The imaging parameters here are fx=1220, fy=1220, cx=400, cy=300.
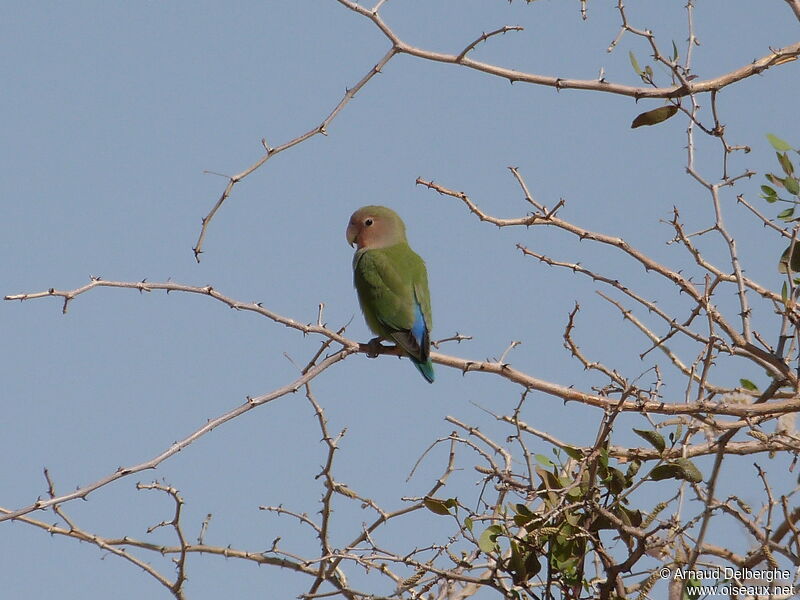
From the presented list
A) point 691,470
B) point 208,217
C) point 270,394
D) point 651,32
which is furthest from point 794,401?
point 208,217

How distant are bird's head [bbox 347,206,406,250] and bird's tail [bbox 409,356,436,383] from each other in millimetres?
1378

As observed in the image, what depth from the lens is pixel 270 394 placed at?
15.6ft

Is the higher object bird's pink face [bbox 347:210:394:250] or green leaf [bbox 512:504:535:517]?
bird's pink face [bbox 347:210:394:250]

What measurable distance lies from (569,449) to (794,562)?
930mm

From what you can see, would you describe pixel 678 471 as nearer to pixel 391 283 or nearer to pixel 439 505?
pixel 439 505

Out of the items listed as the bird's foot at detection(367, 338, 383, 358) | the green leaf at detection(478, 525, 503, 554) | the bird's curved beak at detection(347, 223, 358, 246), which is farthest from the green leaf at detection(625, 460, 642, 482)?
the bird's curved beak at detection(347, 223, 358, 246)

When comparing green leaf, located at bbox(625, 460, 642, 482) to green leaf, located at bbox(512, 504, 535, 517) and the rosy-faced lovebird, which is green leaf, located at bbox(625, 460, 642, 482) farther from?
the rosy-faced lovebird

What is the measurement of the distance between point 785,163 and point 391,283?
8.25 feet

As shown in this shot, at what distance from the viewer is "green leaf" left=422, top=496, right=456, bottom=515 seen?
15.3ft

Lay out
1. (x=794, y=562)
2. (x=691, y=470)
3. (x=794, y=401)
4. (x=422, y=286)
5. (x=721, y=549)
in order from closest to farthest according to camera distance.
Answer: (x=794, y=562)
(x=691, y=470)
(x=794, y=401)
(x=721, y=549)
(x=422, y=286)

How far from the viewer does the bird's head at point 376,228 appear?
7.62m

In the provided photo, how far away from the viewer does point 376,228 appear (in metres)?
7.63

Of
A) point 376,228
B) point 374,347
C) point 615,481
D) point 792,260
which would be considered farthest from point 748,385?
point 376,228

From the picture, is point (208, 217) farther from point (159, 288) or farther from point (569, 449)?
point (569, 449)
